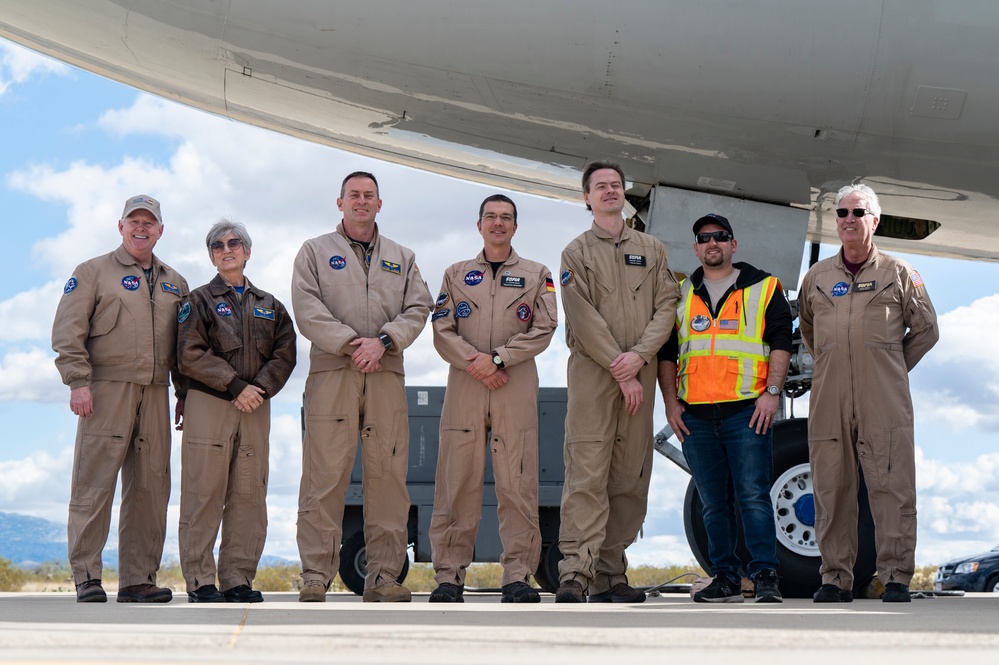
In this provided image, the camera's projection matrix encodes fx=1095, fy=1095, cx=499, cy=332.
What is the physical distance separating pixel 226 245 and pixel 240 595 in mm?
1781

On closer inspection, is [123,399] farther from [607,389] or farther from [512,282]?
[607,389]

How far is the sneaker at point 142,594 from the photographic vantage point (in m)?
5.31

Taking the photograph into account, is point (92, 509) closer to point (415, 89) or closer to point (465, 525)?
point (465, 525)

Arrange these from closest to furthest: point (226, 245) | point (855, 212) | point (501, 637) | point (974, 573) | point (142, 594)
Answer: point (501, 637)
point (855, 212)
point (142, 594)
point (226, 245)
point (974, 573)

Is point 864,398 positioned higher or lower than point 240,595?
higher

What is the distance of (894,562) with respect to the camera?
505 cm

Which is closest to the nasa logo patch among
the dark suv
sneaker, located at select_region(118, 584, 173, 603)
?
sneaker, located at select_region(118, 584, 173, 603)

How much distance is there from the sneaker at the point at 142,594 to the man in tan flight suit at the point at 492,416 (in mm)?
1357

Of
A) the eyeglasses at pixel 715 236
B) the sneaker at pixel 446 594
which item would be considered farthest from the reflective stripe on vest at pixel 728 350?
the sneaker at pixel 446 594

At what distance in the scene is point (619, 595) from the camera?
5.22 meters

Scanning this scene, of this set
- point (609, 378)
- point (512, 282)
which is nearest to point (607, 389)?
point (609, 378)

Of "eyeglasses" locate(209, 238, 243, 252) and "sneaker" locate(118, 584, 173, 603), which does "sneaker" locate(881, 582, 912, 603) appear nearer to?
"sneaker" locate(118, 584, 173, 603)

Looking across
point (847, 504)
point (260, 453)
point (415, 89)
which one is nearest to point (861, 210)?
point (847, 504)

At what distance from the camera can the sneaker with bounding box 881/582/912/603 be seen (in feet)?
16.2
